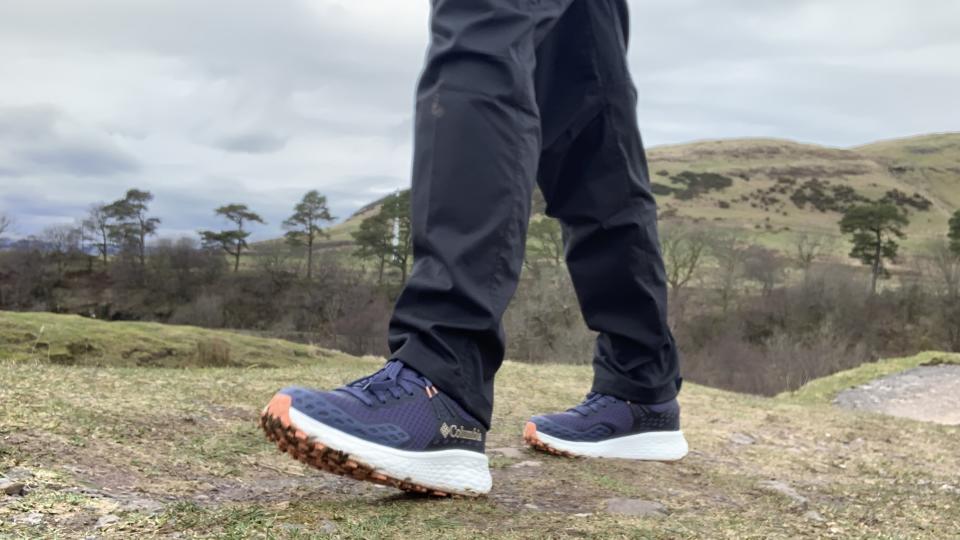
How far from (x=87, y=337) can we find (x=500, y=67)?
5393 millimetres

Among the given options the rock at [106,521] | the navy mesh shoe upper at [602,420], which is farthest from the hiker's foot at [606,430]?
the rock at [106,521]

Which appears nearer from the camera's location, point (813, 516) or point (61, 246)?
point (813, 516)

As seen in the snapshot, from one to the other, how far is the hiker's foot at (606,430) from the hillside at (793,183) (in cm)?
6166

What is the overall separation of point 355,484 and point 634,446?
103 cm

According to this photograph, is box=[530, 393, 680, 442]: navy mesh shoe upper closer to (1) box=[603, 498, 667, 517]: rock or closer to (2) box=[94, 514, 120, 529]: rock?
(1) box=[603, 498, 667, 517]: rock

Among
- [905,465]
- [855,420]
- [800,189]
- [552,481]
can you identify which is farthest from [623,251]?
[800,189]

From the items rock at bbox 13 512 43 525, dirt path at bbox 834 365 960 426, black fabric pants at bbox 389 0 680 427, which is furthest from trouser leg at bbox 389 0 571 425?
dirt path at bbox 834 365 960 426

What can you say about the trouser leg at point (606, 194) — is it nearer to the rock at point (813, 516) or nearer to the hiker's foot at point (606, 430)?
the hiker's foot at point (606, 430)

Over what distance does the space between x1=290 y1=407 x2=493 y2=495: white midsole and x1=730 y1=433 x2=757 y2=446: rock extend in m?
2.12

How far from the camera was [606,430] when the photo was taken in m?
2.47

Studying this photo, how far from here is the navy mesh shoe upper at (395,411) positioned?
1507 mm

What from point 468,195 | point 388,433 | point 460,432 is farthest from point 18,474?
point 468,195

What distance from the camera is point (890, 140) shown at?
122 metres

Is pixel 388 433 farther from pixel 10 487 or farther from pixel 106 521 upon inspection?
pixel 10 487
